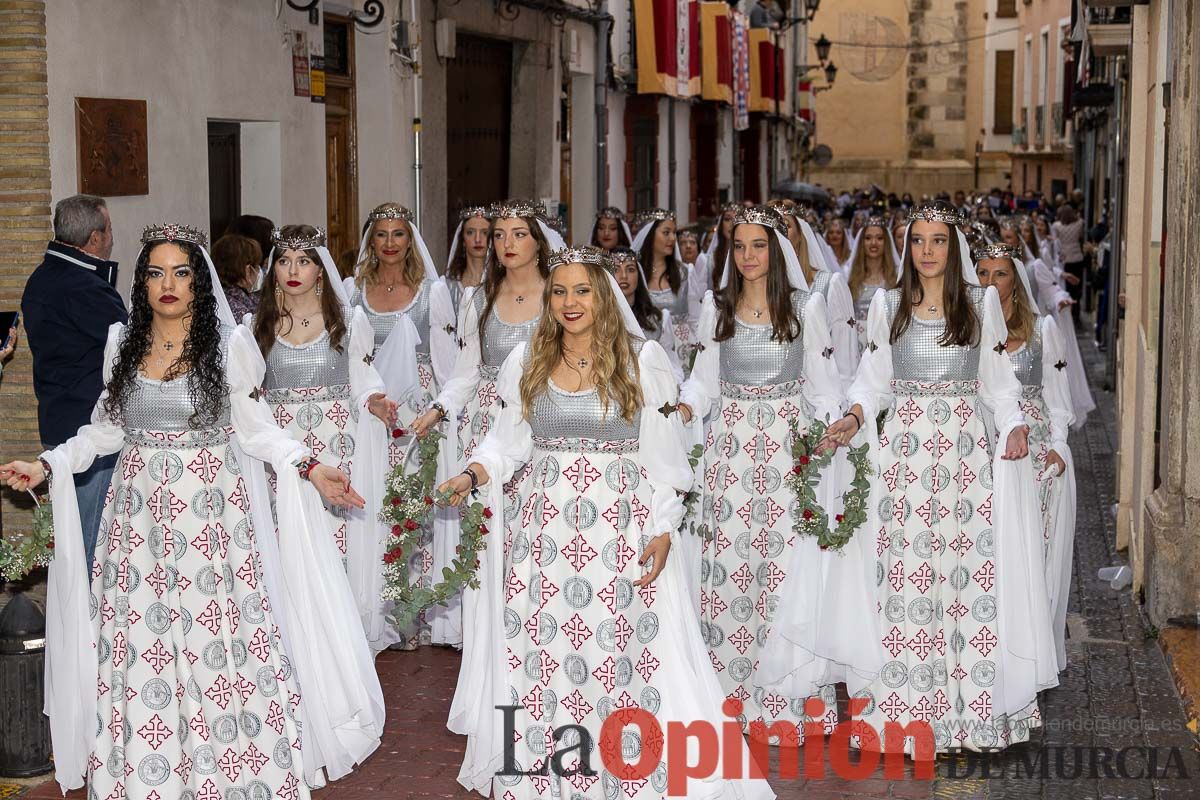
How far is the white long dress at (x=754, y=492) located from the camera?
24.0ft

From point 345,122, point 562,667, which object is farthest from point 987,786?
point 345,122

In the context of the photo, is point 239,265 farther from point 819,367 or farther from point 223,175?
point 223,175

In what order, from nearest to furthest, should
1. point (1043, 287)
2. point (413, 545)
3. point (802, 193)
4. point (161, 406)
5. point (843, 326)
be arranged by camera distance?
1. point (161, 406)
2. point (413, 545)
3. point (843, 326)
4. point (1043, 287)
5. point (802, 193)

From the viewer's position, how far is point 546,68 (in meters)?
18.5

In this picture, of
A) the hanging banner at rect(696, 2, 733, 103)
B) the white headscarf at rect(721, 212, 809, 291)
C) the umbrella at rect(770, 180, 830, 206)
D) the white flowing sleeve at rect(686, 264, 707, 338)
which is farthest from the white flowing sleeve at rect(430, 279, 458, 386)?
the umbrella at rect(770, 180, 830, 206)

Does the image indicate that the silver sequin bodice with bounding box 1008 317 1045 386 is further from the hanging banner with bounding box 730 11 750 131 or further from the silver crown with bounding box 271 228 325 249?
the hanging banner with bounding box 730 11 750 131

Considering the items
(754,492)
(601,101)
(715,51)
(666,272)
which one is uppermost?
(715,51)

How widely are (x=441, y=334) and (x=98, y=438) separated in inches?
116

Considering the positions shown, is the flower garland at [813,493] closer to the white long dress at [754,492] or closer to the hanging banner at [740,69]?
the white long dress at [754,492]

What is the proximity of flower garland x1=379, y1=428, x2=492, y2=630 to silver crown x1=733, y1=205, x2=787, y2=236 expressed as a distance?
72.6 inches

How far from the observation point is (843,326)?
1138 centimetres

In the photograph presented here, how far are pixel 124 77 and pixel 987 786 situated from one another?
21.0 ft

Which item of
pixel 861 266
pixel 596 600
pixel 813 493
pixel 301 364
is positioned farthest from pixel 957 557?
pixel 861 266

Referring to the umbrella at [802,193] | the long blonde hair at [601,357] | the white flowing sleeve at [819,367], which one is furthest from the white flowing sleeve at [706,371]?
the umbrella at [802,193]
